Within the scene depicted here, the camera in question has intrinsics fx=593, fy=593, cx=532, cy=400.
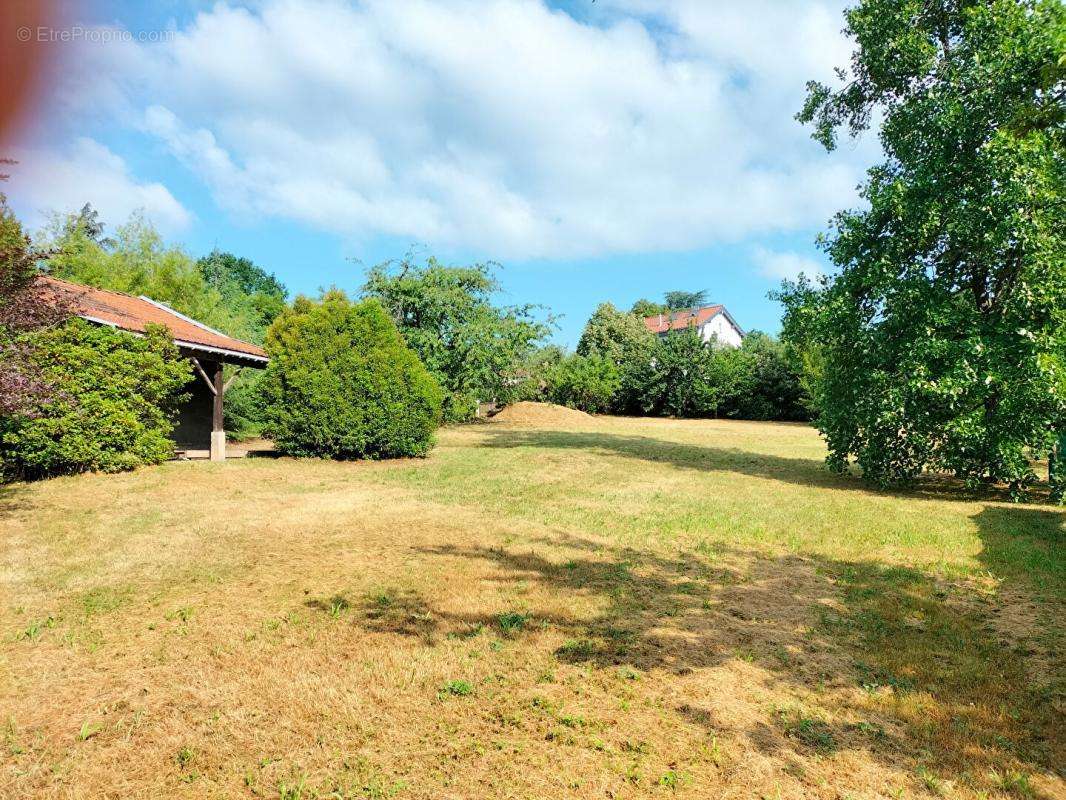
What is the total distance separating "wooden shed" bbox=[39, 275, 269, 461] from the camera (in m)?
13.0

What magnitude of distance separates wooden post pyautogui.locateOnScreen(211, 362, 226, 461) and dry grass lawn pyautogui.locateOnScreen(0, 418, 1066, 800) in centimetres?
583

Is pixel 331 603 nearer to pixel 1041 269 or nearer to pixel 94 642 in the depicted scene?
pixel 94 642

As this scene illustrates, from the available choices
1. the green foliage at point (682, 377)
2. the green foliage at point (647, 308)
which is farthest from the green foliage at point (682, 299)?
the green foliage at point (682, 377)

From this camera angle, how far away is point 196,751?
3221 mm

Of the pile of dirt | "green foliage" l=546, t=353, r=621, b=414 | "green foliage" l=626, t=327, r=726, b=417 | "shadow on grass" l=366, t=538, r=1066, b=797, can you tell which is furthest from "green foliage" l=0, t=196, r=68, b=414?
"green foliage" l=626, t=327, r=726, b=417

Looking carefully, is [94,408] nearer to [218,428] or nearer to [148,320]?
[148,320]

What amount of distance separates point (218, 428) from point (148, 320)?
10.5 ft

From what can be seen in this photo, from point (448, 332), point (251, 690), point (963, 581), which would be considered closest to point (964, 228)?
point (963, 581)

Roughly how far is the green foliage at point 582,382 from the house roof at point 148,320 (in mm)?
25099

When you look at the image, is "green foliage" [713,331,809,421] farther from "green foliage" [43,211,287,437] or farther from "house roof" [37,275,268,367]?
"house roof" [37,275,268,367]

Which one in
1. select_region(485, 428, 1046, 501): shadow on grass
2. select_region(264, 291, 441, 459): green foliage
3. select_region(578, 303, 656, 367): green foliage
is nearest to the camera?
select_region(485, 428, 1046, 501): shadow on grass

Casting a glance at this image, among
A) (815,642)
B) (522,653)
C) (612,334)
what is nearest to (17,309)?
(522,653)

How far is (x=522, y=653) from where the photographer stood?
14.5 ft

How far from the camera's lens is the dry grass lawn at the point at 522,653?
3129 millimetres
